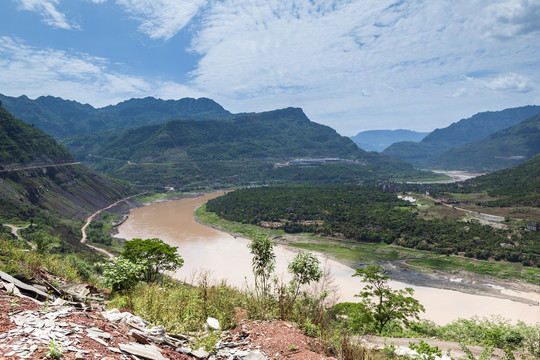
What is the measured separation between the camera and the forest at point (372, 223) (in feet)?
157

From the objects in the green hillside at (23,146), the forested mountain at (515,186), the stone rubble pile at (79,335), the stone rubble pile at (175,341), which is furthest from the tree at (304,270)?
the forested mountain at (515,186)

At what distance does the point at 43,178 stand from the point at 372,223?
265 feet

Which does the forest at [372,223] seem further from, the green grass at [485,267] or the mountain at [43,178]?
the mountain at [43,178]

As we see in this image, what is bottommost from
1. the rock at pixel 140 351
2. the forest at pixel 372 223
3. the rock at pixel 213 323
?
the forest at pixel 372 223

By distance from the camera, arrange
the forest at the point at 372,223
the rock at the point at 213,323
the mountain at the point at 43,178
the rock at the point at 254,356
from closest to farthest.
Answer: the rock at the point at 254,356
the rock at the point at 213,323
the forest at the point at 372,223
the mountain at the point at 43,178

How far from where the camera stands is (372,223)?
62938 millimetres

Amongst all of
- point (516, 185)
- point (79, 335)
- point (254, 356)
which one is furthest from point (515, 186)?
point (79, 335)

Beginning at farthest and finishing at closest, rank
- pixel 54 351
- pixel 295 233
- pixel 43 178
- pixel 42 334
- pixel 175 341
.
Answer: pixel 43 178
pixel 295 233
pixel 175 341
pixel 42 334
pixel 54 351

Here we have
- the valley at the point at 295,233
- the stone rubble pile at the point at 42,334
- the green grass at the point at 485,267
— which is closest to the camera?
the stone rubble pile at the point at 42,334

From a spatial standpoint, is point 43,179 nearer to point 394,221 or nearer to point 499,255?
point 394,221

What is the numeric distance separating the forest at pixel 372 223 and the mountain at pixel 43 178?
A: 3396cm

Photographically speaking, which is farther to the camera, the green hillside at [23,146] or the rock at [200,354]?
the green hillside at [23,146]

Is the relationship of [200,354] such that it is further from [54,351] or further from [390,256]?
[390,256]

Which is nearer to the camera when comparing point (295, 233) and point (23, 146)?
point (295, 233)
